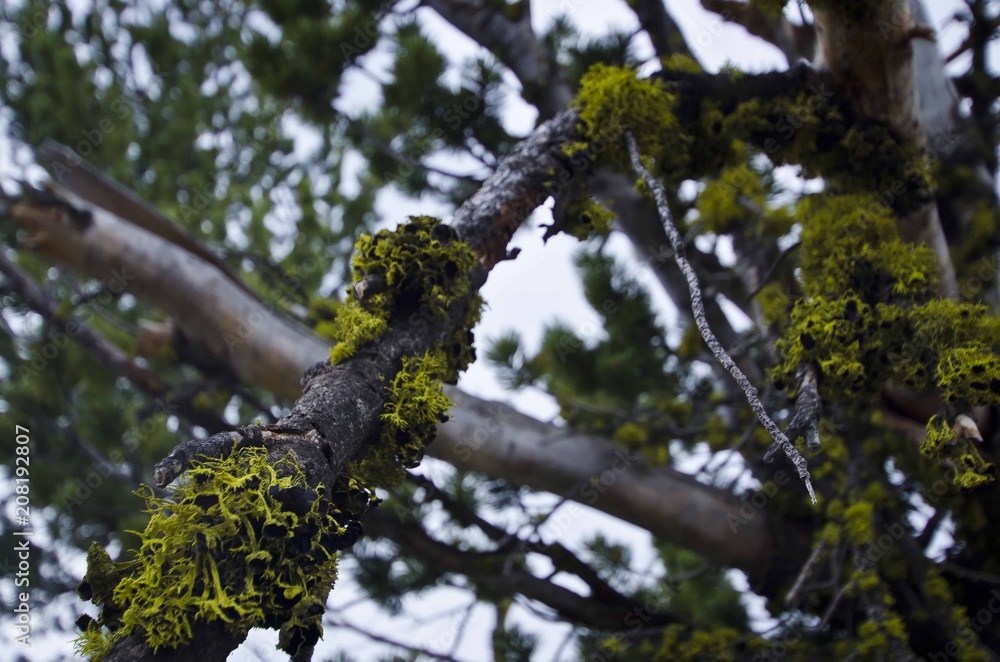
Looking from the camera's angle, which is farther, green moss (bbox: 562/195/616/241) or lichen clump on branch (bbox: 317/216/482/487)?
green moss (bbox: 562/195/616/241)

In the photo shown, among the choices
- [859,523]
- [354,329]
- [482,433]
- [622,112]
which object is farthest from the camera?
[482,433]

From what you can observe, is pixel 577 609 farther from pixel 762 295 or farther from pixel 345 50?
pixel 345 50

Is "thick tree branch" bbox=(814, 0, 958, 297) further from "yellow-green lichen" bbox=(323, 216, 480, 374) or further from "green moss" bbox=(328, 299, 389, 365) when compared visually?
"green moss" bbox=(328, 299, 389, 365)

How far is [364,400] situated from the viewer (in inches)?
55.6

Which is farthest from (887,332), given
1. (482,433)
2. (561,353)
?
(561,353)

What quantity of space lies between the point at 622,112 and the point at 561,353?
188 centimetres

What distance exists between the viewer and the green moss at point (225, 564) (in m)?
1.04

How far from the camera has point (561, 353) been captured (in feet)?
12.0

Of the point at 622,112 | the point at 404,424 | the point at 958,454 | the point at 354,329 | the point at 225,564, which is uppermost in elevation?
the point at 622,112

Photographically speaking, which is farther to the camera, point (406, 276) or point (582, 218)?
point (582, 218)

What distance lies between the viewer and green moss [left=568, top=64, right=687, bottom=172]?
1.89 metres

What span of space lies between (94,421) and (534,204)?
9.83 feet

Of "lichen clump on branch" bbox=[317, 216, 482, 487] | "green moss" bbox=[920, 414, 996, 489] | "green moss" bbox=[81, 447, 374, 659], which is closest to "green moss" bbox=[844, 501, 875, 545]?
"green moss" bbox=[920, 414, 996, 489]

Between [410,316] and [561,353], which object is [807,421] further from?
[561,353]
